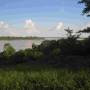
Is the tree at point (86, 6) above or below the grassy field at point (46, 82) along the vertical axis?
above

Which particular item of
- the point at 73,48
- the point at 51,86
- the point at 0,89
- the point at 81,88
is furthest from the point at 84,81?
the point at 73,48

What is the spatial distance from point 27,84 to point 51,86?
983 millimetres

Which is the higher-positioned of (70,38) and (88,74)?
(70,38)

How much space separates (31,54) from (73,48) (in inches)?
161

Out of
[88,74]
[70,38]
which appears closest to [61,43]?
[70,38]

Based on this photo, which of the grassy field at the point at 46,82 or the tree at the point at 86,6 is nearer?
the grassy field at the point at 46,82

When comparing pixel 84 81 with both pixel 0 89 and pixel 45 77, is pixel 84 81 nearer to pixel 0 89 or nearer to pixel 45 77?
pixel 45 77

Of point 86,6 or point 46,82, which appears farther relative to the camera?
point 86,6

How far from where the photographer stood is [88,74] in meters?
12.6

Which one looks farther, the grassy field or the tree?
the tree

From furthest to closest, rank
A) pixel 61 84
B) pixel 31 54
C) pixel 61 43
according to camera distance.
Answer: pixel 61 43 < pixel 31 54 < pixel 61 84

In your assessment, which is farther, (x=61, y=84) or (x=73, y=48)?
(x=73, y=48)

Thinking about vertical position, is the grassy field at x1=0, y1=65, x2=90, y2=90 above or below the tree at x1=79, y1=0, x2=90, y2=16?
below

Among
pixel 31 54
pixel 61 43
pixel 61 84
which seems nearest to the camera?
pixel 61 84
